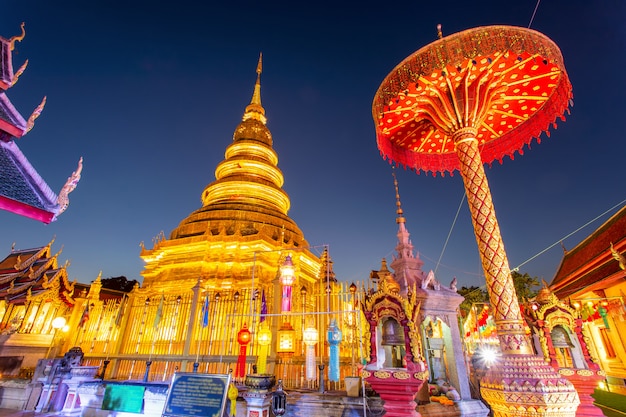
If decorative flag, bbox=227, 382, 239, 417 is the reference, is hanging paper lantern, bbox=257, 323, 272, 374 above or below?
above

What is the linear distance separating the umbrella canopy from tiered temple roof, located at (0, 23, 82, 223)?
837 cm

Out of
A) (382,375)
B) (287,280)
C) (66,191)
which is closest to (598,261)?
(382,375)

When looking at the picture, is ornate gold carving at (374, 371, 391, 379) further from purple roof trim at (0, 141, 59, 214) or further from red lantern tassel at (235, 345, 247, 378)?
purple roof trim at (0, 141, 59, 214)

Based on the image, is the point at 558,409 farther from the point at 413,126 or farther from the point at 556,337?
the point at 413,126

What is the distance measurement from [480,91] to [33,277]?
17087mm

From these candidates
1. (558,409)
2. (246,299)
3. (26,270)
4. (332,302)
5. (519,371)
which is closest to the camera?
(558,409)

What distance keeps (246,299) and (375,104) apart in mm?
8282

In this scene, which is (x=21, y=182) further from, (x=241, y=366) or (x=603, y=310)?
(x=603, y=310)

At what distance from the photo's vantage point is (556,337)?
315 inches

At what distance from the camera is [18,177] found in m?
6.41

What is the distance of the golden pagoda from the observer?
1573cm

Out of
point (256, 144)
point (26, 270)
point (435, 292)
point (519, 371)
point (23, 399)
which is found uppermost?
point (256, 144)

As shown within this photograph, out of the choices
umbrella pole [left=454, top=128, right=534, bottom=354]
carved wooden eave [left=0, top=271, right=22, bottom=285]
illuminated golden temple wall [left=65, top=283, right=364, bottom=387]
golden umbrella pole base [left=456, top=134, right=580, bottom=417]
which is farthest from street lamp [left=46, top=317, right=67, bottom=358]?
umbrella pole [left=454, top=128, right=534, bottom=354]

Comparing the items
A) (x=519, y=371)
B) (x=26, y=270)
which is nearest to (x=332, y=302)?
(x=519, y=371)
